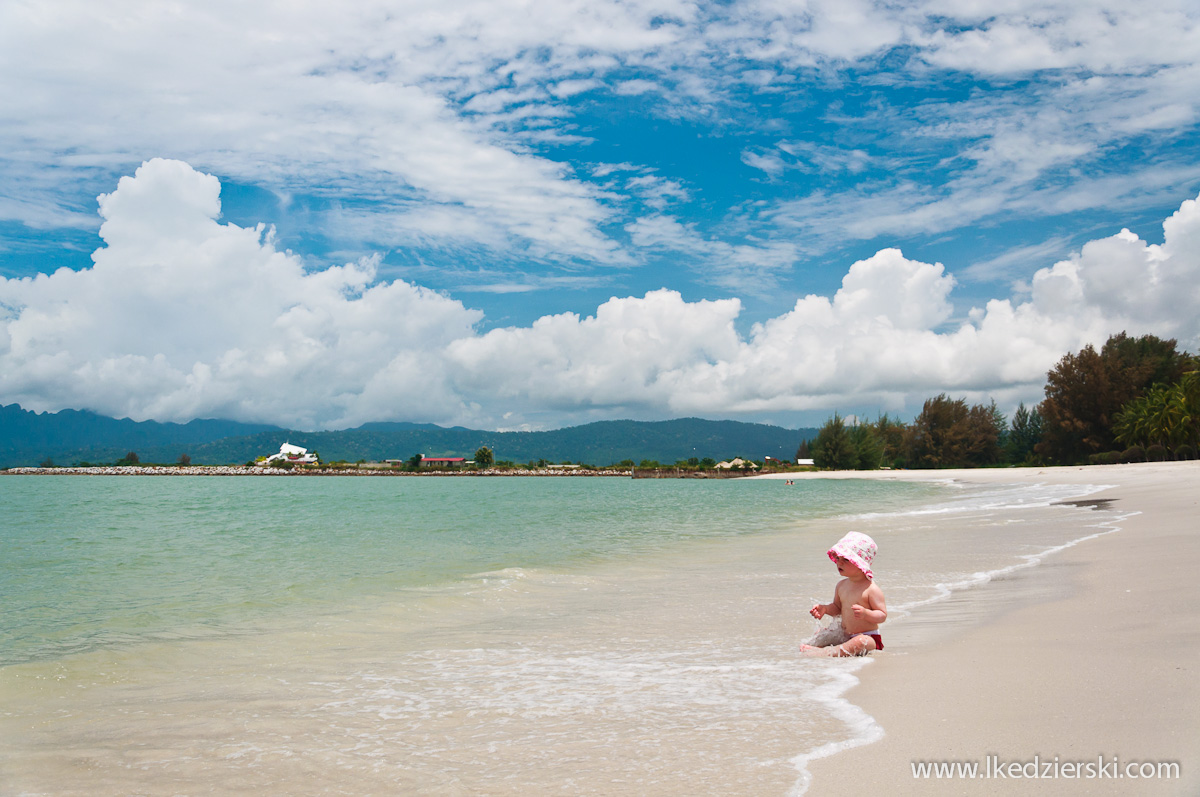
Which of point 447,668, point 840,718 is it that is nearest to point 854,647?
point 840,718

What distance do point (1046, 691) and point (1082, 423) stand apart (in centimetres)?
8210

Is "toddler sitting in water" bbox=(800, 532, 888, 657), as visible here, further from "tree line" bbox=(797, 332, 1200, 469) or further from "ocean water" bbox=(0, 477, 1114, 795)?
"tree line" bbox=(797, 332, 1200, 469)

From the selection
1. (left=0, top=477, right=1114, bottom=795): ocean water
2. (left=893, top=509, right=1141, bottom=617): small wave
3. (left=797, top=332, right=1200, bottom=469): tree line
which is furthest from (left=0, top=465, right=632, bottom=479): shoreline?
(left=893, top=509, right=1141, bottom=617): small wave

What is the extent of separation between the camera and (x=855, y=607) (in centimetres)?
608

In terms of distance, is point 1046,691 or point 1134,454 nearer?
point 1046,691

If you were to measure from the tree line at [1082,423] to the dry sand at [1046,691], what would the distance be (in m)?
57.8

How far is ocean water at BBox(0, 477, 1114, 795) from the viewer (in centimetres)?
400

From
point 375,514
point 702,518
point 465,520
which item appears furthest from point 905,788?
point 375,514

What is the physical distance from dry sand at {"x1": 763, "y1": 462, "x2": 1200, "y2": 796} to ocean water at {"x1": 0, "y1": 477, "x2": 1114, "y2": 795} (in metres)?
0.33

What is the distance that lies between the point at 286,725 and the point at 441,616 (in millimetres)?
4600

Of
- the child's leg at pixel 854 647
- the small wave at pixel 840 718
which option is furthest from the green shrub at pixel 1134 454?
the small wave at pixel 840 718

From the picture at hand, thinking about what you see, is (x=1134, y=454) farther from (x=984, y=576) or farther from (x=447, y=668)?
(x=447, y=668)

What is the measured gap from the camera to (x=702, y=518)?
29.0 m

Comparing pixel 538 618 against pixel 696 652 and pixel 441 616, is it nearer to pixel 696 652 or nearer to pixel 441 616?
pixel 441 616
